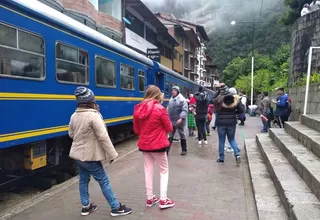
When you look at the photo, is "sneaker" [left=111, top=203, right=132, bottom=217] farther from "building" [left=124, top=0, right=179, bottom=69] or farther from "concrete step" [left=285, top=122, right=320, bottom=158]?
"building" [left=124, top=0, right=179, bottom=69]

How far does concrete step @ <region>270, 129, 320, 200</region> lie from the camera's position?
3768 mm

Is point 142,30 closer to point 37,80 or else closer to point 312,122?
point 312,122

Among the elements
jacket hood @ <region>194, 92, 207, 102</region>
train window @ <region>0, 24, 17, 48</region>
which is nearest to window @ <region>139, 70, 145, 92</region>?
jacket hood @ <region>194, 92, 207, 102</region>

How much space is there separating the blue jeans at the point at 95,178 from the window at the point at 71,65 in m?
2.32

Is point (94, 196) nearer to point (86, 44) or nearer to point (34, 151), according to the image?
point (34, 151)

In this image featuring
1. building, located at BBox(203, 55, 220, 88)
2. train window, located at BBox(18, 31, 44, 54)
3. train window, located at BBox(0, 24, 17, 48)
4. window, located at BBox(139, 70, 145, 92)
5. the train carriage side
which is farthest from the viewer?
building, located at BBox(203, 55, 220, 88)

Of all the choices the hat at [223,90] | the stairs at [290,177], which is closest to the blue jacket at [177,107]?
the hat at [223,90]

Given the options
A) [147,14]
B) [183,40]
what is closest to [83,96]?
[147,14]

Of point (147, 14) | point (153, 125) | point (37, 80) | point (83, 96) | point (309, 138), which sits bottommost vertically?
point (309, 138)

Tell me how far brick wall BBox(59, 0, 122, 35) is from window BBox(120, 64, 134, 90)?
20.7 feet

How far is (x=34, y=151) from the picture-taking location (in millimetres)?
5023

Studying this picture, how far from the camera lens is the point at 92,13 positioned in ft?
51.0

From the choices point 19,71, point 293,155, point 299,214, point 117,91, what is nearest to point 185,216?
point 299,214

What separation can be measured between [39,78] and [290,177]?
4.19m
